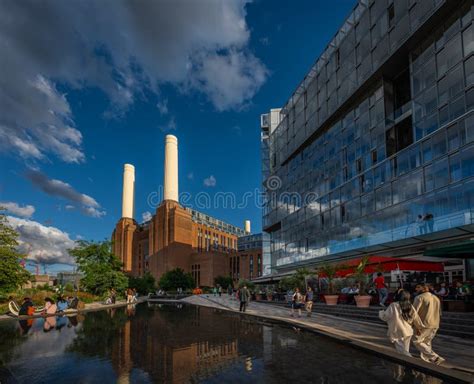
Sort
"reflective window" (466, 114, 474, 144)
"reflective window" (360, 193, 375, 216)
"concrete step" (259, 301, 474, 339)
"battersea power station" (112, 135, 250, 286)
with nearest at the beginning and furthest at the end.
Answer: "concrete step" (259, 301, 474, 339)
"reflective window" (466, 114, 474, 144)
"reflective window" (360, 193, 375, 216)
"battersea power station" (112, 135, 250, 286)

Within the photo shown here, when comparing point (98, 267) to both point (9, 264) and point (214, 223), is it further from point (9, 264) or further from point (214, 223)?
point (214, 223)

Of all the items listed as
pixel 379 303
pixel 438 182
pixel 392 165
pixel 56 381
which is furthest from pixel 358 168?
pixel 56 381

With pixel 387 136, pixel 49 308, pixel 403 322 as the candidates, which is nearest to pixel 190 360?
pixel 403 322

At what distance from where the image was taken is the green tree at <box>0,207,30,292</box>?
26.2 metres

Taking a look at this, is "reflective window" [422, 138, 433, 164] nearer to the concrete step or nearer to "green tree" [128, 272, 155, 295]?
the concrete step

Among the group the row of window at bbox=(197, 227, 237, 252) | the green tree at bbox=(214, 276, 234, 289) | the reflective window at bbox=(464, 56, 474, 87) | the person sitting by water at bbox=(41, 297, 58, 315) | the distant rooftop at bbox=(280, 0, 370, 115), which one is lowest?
the green tree at bbox=(214, 276, 234, 289)

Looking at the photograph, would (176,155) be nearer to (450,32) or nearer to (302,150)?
(302,150)

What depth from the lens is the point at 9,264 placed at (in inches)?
1027

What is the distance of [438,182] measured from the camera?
24078 mm

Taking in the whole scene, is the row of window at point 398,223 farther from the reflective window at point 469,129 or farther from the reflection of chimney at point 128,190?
the reflection of chimney at point 128,190

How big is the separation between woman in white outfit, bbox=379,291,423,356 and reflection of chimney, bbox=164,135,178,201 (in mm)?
100847

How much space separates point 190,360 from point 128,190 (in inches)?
4803

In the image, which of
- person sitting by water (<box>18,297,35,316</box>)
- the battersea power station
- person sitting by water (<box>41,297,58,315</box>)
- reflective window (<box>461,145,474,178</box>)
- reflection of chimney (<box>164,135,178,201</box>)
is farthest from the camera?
reflection of chimney (<box>164,135,178,201</box>)

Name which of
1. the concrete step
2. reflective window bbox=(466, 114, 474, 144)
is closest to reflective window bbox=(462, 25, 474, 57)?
reflective window bbox=(466, 114, 474, 144)
